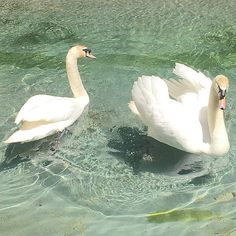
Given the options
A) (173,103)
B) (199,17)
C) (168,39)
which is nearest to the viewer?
(173,103)

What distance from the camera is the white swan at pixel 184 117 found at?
4.45 meters

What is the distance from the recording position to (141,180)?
450 centimetres

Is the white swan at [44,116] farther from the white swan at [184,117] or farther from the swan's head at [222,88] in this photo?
the swan's head at [222,88]

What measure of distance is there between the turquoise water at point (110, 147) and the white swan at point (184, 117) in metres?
0.26

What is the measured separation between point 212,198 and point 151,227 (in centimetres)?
60

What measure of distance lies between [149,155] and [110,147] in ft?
1.20

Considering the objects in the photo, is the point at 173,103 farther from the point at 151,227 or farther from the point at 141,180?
the point at 151,227

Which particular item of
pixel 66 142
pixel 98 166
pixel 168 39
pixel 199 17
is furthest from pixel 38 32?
pixel 98 166

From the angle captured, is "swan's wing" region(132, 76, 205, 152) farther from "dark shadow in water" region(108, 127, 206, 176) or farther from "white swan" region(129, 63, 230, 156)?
"dark shadow in water" region(108, 127, 206, 176)

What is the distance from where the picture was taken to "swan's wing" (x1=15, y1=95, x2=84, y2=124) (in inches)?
189

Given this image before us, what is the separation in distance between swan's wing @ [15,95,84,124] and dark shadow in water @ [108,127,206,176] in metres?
0.47

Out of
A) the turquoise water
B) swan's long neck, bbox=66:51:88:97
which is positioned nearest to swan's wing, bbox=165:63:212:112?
the turquoise water

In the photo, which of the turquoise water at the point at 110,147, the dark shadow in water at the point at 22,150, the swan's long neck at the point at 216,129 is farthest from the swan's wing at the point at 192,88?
the dark shadow in water at the point at 22,150

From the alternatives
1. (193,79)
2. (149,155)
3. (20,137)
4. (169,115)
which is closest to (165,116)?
(169,115)
